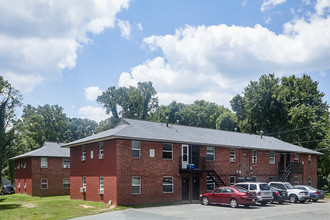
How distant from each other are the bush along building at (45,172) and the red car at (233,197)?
24556 mm

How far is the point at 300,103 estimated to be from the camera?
60219 millimetres

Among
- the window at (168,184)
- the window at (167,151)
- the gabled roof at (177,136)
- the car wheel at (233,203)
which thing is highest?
the gabled roof at (177,136)

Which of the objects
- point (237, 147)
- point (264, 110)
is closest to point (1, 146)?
point (237, 147)

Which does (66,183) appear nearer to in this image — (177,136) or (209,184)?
(177,136)

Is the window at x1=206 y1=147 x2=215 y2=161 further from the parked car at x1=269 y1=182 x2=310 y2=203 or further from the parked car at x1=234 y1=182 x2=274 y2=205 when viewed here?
the parked car at x1=269 y1=182 x2=310 y2=203

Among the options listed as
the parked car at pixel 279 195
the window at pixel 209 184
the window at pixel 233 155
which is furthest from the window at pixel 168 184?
the parked car at pixel 279 195

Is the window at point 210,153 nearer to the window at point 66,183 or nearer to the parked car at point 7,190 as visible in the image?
the window at point 66,183

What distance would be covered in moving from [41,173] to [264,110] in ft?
120

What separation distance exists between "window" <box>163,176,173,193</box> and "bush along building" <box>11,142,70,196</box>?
20.4 metres

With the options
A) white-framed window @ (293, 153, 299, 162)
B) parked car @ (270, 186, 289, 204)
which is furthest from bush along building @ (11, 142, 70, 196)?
white-framed window @ (293, 153, 299, 162)

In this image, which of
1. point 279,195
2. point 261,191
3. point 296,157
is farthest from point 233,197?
point 296,157

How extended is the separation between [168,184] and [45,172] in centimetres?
2132

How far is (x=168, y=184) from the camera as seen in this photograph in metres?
30.3

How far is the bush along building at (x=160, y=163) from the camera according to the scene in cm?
2797
